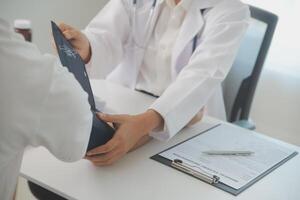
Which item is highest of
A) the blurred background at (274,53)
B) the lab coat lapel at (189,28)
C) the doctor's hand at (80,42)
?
the lab coat lapel at (189,28)

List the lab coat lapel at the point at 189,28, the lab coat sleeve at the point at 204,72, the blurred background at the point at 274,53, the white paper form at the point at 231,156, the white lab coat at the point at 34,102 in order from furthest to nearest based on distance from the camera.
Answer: the blurred background at the point at 274,53
the lab coat lapel at the point at 189,28
the lab coat sleeve at the point at 204,72
the white paper form at the point at 231,156
the white lab coat at the point at 34,102

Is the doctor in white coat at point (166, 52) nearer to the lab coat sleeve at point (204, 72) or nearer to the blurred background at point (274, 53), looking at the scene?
the lab coat sleeve at point (204, 72)

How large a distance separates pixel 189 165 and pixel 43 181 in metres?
0.33

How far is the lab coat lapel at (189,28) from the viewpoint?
54.7 inches

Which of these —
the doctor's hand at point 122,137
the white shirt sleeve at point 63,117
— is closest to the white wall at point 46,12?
the doctor's hand at point 122,137

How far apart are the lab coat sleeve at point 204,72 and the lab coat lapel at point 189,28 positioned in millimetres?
30

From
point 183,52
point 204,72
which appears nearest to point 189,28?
point 183,52

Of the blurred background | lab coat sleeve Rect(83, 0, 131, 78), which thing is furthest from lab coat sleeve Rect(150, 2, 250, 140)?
the blurred background

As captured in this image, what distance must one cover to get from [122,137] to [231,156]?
0.95ft

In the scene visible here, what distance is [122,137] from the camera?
98cm

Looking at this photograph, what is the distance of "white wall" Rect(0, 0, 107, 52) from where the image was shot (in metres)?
2.18

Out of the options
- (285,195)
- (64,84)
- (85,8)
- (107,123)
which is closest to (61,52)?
(107,123)

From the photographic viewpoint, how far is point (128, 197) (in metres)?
0.88

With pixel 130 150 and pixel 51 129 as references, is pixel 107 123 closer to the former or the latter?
pixel 130 150
